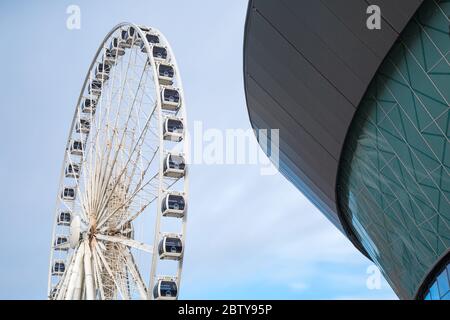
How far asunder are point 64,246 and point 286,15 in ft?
62.0

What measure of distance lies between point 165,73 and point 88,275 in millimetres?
8678

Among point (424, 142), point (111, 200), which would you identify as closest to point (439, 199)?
point (424, 142)

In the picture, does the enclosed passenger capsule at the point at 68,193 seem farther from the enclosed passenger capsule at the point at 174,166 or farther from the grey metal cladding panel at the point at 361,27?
the grey metal cladding panel at the point at 361,27

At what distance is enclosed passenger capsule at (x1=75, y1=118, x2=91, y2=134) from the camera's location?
31.8m

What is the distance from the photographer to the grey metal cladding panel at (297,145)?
1895cm

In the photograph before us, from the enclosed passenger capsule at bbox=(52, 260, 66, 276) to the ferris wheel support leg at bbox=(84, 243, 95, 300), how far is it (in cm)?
720

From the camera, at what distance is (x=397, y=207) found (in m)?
16.7

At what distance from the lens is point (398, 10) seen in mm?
13305

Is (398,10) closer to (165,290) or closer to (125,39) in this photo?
(165,290)

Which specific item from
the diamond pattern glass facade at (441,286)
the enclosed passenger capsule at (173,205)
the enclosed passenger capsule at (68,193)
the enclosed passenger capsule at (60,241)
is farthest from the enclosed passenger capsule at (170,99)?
the diamond pattern glass facade at (441,286)

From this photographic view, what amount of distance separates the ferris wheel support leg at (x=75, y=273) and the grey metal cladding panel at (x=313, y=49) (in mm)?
13585

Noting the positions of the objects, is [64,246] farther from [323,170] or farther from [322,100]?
[322,100]

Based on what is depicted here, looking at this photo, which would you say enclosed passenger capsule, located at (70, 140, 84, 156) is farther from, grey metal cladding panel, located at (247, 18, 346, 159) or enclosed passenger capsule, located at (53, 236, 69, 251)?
grey metal cladding panel, located at (247, 18, 346, 159)
